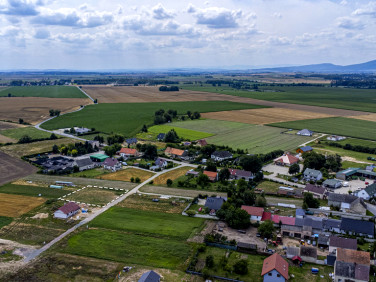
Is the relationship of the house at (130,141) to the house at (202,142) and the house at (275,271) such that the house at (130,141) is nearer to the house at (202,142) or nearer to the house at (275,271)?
the house at (202,142)

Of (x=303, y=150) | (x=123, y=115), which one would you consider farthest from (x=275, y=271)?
(x=123, y=115)

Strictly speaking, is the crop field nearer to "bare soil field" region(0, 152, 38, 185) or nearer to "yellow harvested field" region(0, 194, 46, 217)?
"bare soil field" region(0, 152, 38, 185)

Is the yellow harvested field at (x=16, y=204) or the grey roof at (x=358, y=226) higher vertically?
the grey roof at (x=358, y=226)

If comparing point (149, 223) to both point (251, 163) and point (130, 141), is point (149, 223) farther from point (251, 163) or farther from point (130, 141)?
point (130, 141)

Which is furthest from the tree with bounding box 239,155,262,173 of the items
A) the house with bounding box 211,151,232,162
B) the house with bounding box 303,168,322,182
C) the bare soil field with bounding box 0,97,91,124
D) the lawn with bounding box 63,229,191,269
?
the bare soil field with bounding box 0,97,91,124

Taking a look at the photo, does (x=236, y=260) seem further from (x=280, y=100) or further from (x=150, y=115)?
(x=280, y=100)

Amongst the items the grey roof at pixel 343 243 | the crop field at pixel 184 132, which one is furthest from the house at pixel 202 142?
the grey roof at pixel 343 243
